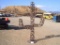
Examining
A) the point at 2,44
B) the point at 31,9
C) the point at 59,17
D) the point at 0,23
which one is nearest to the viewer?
the point at 2,44

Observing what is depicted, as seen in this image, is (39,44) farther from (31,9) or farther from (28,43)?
(31,9)

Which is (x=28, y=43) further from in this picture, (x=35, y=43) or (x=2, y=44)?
(x=2, y=44)

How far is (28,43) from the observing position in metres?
8.05

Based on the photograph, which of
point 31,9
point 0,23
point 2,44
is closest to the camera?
point 2,44

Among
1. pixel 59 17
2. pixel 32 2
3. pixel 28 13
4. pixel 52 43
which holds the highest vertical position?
pixel 32 2

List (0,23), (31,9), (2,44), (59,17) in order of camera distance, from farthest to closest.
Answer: (59,17) → (0,23) → (31,9) → (2,44)

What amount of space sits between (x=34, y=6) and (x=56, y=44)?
7.56 ft

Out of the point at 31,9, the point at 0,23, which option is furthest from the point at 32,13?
the point at 0,23

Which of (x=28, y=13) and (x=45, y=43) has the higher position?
(x=28, y=13)

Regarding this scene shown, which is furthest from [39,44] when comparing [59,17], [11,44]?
[59,17]

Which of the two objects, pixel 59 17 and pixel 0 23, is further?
pixel 59 17

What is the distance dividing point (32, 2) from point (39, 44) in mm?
2254

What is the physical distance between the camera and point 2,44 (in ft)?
25.5

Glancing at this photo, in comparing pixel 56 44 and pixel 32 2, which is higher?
pixel 32 2
